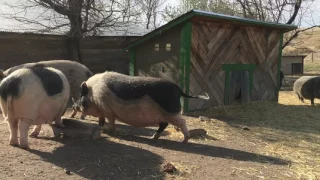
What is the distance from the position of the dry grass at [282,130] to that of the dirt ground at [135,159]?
11.5 inches

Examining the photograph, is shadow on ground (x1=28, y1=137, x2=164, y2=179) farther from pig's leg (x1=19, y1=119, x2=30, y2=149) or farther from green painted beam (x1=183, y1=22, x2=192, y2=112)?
green painted beam (x1=183, y1=22, x2=192, y2=112)

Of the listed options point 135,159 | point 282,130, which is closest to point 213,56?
point 282,130

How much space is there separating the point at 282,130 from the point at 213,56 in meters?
2.91

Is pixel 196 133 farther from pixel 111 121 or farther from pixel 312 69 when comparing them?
pixel 312 69

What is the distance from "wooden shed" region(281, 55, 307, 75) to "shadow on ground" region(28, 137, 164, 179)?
26880 mm

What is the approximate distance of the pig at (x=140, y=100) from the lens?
18.2 feet

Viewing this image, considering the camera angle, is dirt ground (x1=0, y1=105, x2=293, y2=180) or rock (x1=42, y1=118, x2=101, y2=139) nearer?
dirt ground (x1=0, y1=105, x2=293, y2=180)

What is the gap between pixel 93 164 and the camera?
4410mm

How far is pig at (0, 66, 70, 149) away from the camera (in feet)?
15.6

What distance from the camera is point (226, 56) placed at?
9.85 metres

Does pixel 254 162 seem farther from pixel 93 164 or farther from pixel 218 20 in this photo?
pixel 218 20

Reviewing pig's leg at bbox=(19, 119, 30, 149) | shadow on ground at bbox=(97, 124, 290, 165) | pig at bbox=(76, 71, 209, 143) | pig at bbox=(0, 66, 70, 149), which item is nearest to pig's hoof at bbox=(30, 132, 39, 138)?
pig at bbox=(0, 66, 70, 149)

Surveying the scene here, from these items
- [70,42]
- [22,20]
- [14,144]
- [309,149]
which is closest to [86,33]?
[70,42]

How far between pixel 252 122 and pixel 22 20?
382 inches
